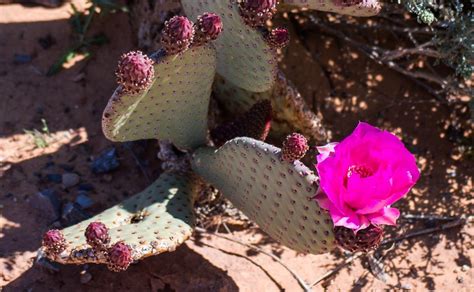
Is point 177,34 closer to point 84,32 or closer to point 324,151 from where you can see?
point 324,151

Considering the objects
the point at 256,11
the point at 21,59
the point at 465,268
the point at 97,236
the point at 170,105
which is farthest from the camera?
the point at 21,59

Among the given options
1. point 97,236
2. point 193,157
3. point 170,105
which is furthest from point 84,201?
point 97,236

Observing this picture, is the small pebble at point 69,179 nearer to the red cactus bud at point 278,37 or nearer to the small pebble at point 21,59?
the small pebble at point 21,59

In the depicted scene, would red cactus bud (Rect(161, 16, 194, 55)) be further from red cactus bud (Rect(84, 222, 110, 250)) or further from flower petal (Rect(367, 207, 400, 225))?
flower petal (Rect(367, 207, 400, 225))

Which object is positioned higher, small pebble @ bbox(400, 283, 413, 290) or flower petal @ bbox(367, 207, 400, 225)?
flower petal @ bbox(367, 207, 400, 225)

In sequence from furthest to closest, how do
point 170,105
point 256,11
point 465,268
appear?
point 465,268 < point 170,105 < point 256,11

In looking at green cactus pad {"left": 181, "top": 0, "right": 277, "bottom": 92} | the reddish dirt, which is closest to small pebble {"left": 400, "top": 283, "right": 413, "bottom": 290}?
the reddish dirt

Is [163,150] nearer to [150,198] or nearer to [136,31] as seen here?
[150,198]

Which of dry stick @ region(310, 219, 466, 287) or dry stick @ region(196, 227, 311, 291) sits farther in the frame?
dry stick @ region(310, 219, 466, 287)

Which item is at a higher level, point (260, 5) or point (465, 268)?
point (260, 5)
